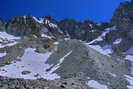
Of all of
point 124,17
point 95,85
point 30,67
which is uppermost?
point 124,17

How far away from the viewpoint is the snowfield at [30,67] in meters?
47.0

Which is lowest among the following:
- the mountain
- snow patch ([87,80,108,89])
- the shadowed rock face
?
snow patch ([87,80,108,89])

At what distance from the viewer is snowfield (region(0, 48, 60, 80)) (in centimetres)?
4701

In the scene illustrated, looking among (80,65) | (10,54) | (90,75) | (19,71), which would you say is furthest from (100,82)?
(10,54)

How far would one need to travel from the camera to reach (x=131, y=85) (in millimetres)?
39125

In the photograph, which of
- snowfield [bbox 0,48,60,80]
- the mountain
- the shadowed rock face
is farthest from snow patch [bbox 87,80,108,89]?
the shadowed rock face

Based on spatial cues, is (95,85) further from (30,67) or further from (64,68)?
(30,67)

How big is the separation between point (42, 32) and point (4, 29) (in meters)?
24.2

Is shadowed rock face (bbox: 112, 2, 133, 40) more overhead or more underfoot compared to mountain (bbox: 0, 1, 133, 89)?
more overhead

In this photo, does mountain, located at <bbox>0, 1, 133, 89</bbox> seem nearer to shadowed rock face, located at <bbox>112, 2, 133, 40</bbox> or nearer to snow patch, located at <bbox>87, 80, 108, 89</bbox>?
snow patch, located at <bbox>87, 80, 108, 89</bbox>

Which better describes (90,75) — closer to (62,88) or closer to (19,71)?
(62,88)

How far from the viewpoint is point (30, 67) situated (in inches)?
2226

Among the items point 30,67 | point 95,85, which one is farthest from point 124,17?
point 95,85

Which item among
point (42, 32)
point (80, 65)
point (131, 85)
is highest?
point (42, 32)
